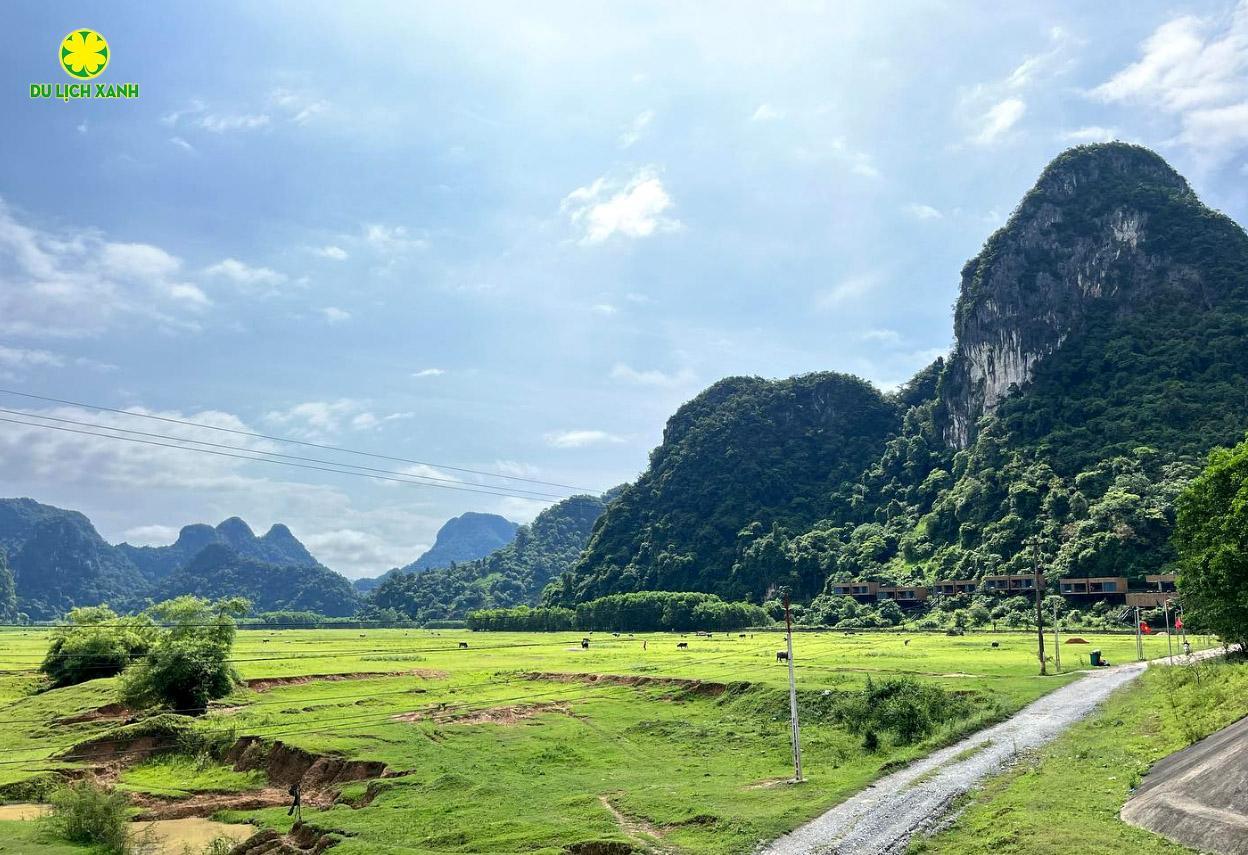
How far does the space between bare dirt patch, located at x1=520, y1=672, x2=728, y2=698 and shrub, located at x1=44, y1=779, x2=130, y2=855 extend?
35439mm

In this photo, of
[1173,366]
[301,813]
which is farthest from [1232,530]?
[1173,366]

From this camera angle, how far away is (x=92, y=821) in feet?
110

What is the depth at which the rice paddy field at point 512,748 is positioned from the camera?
2933 cm

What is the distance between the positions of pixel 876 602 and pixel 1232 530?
128 meters

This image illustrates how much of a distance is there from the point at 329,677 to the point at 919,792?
61283 mm

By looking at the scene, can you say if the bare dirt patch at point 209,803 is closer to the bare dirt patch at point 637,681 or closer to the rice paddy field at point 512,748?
the rice paddy field at point 512,748

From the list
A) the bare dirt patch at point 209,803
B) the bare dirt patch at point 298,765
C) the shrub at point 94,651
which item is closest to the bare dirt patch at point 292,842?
the bare dirt patch at point 209,803

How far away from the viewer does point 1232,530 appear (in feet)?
145

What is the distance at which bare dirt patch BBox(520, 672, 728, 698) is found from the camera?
188 feet

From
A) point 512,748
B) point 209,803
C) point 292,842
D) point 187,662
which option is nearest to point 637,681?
point 512,748

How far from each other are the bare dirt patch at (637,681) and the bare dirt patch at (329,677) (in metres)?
10.4

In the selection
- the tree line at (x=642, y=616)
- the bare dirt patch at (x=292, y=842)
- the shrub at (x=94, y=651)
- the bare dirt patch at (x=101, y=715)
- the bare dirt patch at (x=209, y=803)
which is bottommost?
the tree line at (x=642, y=616)

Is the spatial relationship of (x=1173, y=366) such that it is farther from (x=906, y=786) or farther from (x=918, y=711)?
(x=906, y=786)

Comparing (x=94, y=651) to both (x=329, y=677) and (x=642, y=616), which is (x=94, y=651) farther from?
(x=642, y=616)
